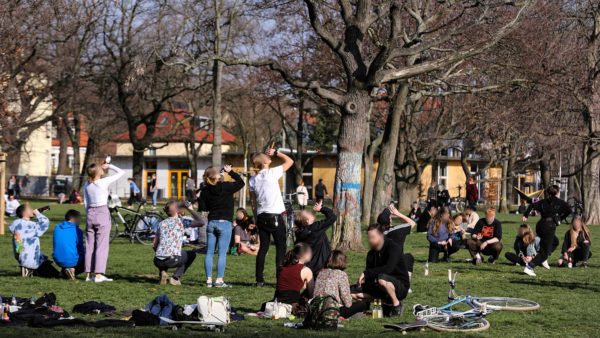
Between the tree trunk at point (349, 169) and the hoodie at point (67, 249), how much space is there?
21.0 ft

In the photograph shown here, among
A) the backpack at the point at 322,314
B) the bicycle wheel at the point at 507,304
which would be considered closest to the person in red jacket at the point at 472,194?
the bicycle wheel at the point at 507,304

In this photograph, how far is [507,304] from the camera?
1160cm

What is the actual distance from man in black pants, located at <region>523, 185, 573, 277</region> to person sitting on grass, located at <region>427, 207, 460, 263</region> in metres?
1.78

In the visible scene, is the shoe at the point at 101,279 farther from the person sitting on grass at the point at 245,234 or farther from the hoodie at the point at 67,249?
the person sitting on grass at the point at 245,234

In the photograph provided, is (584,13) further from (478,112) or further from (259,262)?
(259,262)

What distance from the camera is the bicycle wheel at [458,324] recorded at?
955 centimetres

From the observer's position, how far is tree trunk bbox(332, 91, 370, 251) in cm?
1936

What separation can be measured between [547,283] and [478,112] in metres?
25.4

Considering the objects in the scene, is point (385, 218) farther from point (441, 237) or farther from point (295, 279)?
point (441, 237)

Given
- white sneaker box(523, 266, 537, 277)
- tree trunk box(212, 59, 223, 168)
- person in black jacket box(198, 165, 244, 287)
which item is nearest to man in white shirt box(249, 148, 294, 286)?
person in black jacket box(198, 165, 244, 287)

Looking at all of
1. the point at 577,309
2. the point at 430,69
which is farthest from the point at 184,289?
the point at 430,69

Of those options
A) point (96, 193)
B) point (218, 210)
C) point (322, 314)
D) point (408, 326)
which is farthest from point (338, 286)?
point (96, 193)

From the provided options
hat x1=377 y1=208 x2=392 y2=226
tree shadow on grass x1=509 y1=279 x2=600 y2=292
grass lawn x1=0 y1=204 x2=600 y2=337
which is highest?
hat x1=377 y1=208 x2=392 y2=226

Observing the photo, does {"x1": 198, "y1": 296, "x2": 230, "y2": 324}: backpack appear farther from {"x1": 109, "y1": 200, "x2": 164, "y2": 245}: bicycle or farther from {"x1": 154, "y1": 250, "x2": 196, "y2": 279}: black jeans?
{"x1": 109, "y1": 200, "x2": 164, "y2": 245}: bicycle
